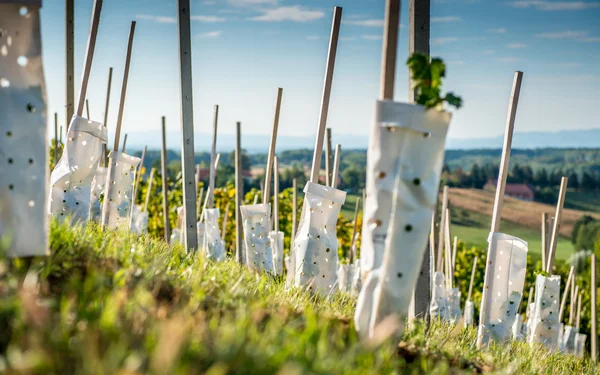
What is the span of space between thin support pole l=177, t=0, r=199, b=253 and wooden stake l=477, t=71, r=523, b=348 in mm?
2873

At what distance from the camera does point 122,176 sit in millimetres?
7504

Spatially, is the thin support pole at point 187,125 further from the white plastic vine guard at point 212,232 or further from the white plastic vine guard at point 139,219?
the white plastic vine guard at point 139,219

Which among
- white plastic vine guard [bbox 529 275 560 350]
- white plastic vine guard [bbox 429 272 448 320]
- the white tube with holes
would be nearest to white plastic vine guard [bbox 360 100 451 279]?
the white tube with holes

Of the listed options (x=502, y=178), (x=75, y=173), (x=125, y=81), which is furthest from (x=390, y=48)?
(x=125, y=81)

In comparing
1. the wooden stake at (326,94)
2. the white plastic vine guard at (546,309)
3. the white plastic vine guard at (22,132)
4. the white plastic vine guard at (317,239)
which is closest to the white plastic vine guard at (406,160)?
the white plastic vine guard at (22,132)

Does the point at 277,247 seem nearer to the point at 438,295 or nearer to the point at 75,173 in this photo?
the point at 438,295

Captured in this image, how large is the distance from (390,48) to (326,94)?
7.79 ft

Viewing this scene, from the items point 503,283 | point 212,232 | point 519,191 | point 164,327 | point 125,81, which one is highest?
point 125,81

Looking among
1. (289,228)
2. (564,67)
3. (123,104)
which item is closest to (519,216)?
(564,67)

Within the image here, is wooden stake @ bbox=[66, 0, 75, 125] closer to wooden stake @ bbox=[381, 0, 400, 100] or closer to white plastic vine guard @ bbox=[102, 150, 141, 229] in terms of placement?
white plastic vine guard @ bbox=[102, 150, 141, 229]

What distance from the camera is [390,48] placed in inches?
164

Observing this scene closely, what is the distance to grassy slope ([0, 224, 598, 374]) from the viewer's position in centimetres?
262

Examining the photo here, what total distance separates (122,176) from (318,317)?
4.00 meters

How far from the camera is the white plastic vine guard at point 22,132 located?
362cm
